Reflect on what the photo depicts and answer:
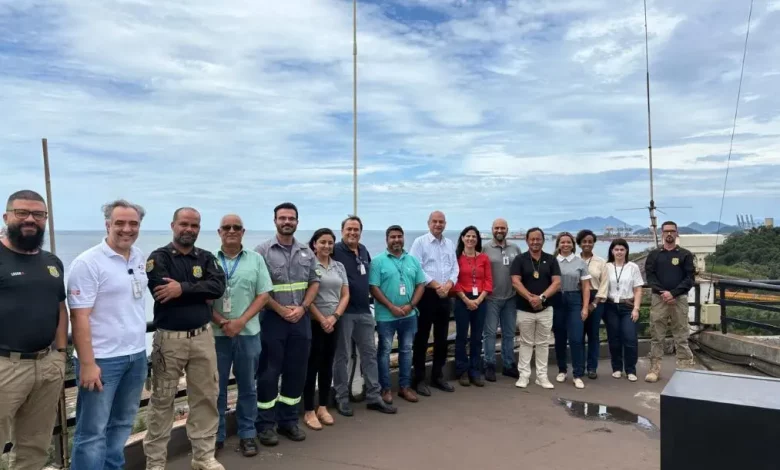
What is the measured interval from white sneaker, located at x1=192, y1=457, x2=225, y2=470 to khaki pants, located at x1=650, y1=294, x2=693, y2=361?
4974 millimetres

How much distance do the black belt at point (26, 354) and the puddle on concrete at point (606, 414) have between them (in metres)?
4.24

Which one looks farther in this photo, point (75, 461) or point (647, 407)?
point (647, 407)

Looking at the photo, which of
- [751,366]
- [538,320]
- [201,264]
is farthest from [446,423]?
[751,366]

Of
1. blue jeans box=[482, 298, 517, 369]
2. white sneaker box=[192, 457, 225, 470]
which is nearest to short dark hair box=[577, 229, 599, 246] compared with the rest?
blue jeans box=[482, 298, 517, 369]

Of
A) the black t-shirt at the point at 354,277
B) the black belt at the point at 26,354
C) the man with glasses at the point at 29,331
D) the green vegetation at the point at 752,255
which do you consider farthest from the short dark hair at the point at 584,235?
the black belt at the point at 26,354

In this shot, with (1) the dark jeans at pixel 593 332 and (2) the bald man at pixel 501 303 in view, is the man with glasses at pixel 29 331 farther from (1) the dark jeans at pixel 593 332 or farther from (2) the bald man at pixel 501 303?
(1) the dark jeans at pixel 593 332

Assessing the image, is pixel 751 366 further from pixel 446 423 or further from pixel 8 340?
pixel 8 340

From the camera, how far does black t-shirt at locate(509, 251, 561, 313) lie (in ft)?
19.4

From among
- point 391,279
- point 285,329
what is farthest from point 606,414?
point 285,329

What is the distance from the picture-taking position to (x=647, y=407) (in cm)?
525

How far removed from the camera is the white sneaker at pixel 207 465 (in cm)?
363

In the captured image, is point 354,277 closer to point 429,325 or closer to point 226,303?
point 429,325

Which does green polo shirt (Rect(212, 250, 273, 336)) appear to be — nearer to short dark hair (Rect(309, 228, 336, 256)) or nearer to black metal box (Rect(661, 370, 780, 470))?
short dark hair (Rect(309, 228, 336, 256))

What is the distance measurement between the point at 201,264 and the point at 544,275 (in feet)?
12.2
